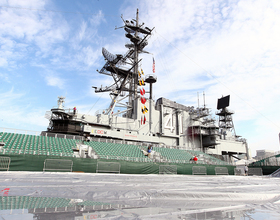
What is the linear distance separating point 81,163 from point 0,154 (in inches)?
225

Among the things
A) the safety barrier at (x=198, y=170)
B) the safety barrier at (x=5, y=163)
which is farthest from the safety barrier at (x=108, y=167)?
the safety barrier at (x=198, y=170)

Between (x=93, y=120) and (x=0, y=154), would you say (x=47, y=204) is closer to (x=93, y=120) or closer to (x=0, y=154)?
(x=0, y=154)

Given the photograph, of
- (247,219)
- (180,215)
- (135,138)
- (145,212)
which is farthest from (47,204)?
(135,138)

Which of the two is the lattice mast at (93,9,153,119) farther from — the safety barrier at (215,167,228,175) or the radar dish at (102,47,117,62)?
the safety barrier at (215,167,228,175)

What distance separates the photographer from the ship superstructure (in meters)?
27.9

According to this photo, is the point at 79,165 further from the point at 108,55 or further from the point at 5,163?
the point at 108,55

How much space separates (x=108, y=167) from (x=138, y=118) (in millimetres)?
17473

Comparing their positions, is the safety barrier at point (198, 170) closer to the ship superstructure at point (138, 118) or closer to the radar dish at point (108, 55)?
the ship superstructure at point (138, 118)

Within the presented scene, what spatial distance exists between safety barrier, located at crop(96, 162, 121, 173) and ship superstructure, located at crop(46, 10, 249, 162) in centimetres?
1253

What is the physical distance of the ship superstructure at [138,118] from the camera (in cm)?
2794

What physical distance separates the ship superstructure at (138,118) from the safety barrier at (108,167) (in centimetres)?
1253

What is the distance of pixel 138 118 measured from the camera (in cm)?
3291

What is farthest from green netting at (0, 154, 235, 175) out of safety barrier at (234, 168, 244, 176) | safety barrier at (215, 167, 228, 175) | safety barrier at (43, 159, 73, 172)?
safety barrier at (234, 168, 244, 176)

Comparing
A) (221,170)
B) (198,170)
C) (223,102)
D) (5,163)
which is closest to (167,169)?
(198,170)
